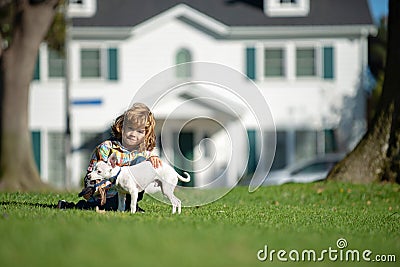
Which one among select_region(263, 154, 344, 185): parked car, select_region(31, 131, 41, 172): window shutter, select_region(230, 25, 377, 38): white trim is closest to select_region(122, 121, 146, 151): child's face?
select_region(263, 154, 344, 185): parked car

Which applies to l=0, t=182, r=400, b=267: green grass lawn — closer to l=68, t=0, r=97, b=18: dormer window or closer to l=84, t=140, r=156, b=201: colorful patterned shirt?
l=84, t=140, r=156, b=201: colorful patterned shirt

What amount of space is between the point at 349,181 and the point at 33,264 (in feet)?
40.0

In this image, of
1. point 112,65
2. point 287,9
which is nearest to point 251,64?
point 287,9

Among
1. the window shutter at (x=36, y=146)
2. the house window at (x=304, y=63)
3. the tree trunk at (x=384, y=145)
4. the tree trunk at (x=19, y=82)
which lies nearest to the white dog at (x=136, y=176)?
the tree trunk at (x=384, y=145)

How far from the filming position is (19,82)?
68.0ft

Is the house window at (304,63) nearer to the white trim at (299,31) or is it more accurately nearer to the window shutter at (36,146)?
the white trim at (299,31)

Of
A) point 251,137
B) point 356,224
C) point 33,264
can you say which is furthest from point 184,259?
point 251,137

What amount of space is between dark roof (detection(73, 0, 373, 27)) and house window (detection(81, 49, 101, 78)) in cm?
108

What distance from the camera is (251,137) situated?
101 ft

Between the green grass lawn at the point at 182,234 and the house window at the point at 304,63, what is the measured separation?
740 inches

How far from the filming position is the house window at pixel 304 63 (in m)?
31.9

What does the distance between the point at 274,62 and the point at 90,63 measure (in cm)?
691

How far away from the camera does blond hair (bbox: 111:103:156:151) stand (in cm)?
973

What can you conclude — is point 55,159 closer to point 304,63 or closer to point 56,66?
point 56,66
